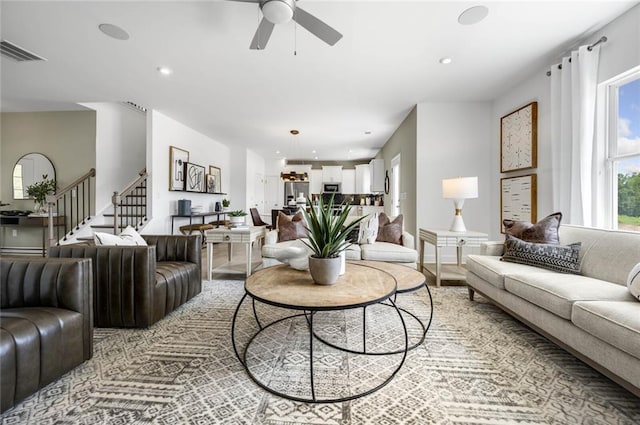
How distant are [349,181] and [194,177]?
17.2ft

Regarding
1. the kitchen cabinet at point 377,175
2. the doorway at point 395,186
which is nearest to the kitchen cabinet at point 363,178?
the kitchen cabinet at point 377,175

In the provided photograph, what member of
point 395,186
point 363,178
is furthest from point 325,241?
point 363,178

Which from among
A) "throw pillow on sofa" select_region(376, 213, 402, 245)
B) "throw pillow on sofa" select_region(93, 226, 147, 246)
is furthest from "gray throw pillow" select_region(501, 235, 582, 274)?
"throw pillow on sofa" select_region(93, 226, 147, 246)

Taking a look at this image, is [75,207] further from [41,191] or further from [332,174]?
[332,174]

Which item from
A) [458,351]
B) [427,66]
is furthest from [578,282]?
[427,66]

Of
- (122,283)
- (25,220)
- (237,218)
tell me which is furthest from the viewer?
(25,220)

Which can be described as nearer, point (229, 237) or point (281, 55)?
point (281, 55)

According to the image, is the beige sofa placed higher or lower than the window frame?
lower

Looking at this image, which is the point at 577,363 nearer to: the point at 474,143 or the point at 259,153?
the point at 474,143

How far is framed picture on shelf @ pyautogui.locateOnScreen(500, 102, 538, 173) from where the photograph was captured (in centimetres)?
347

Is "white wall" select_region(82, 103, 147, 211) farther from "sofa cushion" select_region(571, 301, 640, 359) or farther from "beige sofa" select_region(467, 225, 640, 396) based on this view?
"sofa cushion" select_region(571, 301, 640, 359)

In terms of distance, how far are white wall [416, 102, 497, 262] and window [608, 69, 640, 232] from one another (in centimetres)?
179

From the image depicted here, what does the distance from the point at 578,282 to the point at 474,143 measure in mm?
3141

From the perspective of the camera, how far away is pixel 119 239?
240 centimetres
